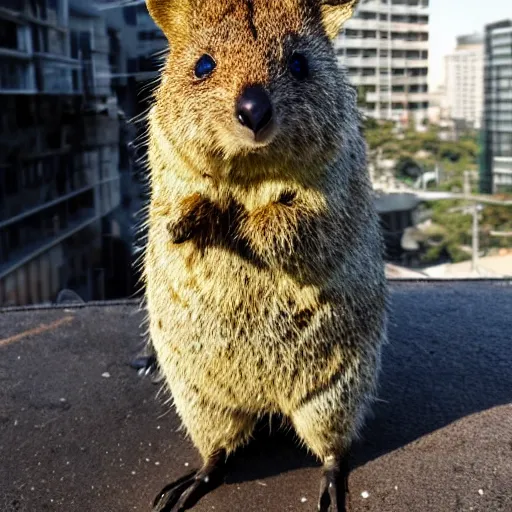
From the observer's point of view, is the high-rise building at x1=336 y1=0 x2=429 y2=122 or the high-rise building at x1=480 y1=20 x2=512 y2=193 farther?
the high-rise building at x1=480 y1=20 x2=512 y2=193

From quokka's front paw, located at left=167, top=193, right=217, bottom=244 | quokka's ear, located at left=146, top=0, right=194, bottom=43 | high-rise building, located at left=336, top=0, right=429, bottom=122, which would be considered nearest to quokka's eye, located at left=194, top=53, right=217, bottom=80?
quokka's ear, located at left=146, top=0, right=194, bottom=43

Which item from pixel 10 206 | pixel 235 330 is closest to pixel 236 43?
pixel 235 330

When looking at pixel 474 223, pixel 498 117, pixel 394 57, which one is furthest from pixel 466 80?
pixel 474 223

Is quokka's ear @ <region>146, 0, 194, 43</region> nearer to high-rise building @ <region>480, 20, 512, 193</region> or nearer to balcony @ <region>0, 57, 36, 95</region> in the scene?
balcony @ <region>0, 57, 36, 95</region>

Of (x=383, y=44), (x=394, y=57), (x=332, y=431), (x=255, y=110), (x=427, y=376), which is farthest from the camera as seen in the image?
(x=394, y=57)

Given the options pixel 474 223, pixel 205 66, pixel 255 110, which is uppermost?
pixel 205 66

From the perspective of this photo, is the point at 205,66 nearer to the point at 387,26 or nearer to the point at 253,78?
the point at 253,78
